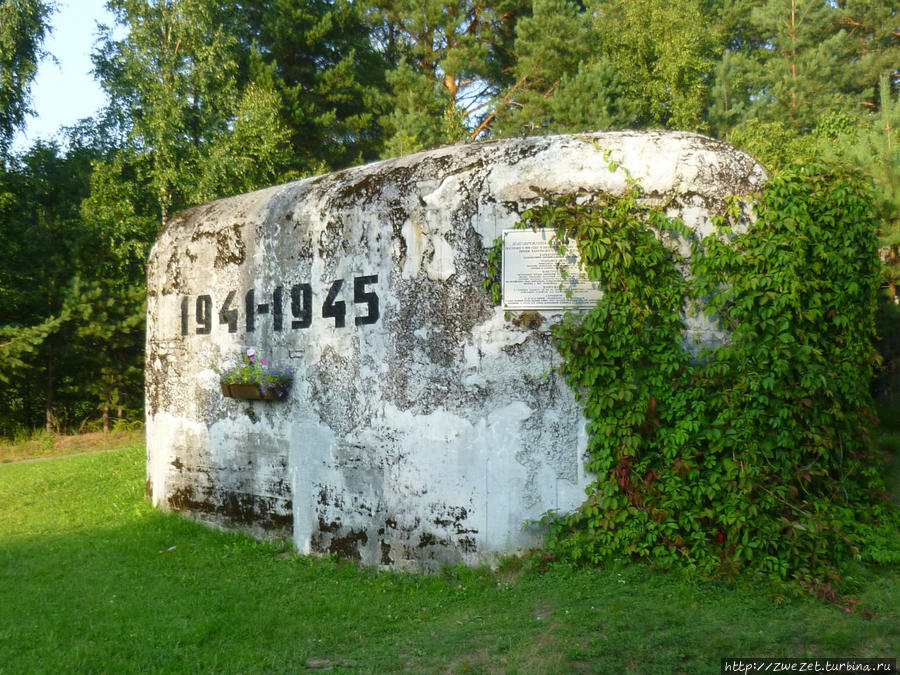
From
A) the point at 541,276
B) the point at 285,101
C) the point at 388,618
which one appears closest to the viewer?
the point at 388,618

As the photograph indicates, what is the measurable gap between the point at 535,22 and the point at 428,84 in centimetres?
286

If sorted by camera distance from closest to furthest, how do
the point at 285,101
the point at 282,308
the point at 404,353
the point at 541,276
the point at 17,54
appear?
the point at 541,276, the point at 404,353, the point at 282,308, the point at 17,54, the point at 285,101

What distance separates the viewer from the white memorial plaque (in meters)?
5.37

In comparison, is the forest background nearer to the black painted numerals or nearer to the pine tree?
the pine tree

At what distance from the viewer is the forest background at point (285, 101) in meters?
15.8

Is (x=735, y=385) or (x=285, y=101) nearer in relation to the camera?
(x=735, y=385)

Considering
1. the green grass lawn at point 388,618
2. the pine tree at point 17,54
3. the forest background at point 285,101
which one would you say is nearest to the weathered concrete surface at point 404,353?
the green grass lawn at point 388,618

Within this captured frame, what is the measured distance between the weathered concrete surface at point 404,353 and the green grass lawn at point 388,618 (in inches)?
18.3

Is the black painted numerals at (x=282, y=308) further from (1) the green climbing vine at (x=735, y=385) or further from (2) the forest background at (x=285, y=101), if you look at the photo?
(2) the forest background at (x=285, y=101)

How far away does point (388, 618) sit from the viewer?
490 cm

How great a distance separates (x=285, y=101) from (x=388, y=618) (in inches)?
649

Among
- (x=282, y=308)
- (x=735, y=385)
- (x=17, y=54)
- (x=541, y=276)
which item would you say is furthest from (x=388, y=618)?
(x=17, y=54)

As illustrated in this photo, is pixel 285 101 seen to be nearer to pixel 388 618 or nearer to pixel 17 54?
pixel 17 54

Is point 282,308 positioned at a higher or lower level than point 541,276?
lower
